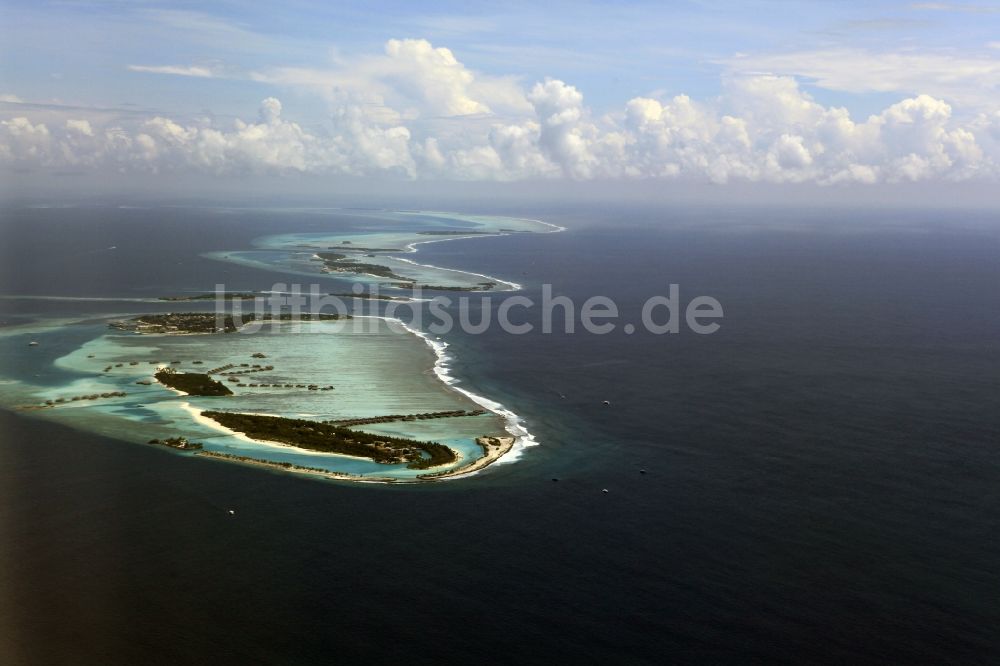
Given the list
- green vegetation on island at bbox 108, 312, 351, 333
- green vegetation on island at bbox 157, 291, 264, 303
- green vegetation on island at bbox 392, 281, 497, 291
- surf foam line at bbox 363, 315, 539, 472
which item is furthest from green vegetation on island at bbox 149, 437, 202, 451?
green vegetation on island at bbox 392, 281, 497, 291

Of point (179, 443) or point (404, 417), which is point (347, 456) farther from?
point (179, 443)

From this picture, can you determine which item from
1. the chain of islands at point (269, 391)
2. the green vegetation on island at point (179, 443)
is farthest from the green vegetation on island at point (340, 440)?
the green vegetation on island at point (179, 443)

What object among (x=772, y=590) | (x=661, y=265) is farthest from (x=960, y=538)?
(x=661, y=265)

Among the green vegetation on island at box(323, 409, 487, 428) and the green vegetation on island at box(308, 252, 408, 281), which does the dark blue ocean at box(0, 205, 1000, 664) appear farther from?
the green vegetation on island at box(308, 252, 408, 281)

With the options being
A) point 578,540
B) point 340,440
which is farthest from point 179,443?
point 578,540

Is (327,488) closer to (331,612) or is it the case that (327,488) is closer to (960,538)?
(331,612)
